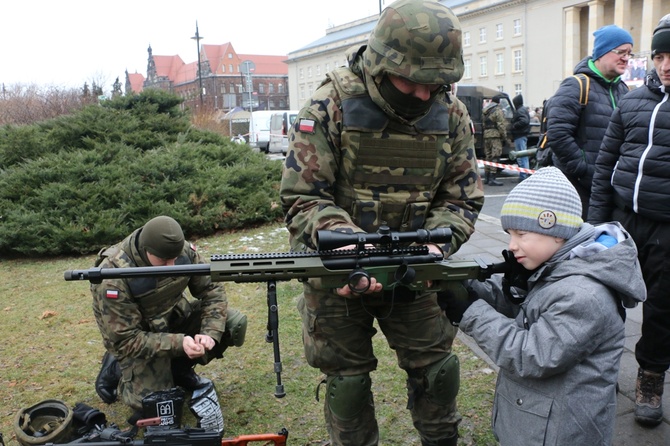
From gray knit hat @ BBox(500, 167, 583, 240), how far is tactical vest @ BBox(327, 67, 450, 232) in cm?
57

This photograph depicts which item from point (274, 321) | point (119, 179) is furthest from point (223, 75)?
point (274, 321)

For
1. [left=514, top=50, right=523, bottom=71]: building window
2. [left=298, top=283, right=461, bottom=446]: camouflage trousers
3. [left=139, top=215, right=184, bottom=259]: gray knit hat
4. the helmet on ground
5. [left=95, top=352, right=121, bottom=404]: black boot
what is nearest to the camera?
[left=298, top=283, right=461, bottom=446]: camouflage trousers

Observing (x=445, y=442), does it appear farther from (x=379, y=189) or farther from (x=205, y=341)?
(x=205, y=341)

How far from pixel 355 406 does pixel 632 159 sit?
2.13 m

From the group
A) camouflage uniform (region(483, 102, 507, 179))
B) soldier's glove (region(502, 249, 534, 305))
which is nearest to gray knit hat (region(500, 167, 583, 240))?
soldier's glove (region(502, 249, 534, 305))

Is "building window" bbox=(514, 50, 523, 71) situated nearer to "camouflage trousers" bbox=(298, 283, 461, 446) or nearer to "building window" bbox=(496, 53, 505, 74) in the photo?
"building window" bbox=(496, 53, 505, 74)

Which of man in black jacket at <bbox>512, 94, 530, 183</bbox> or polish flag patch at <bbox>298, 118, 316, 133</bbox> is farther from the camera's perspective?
man in black jacket at <bbox>512, 94, 530, 183</bbox>

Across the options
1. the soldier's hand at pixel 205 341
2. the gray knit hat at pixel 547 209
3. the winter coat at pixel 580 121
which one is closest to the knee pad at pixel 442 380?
the gray knit hat at pixel 547 209

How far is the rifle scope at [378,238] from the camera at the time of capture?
7.48ft

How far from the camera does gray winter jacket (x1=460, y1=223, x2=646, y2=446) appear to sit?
7.02 ft

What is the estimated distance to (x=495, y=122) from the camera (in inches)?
534

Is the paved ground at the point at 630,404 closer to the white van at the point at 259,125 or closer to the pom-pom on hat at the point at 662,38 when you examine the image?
the pom-pom on hat at the point at 662,38

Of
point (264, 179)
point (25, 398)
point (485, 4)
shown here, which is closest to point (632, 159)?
point (25, 398)

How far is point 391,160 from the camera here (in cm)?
274
